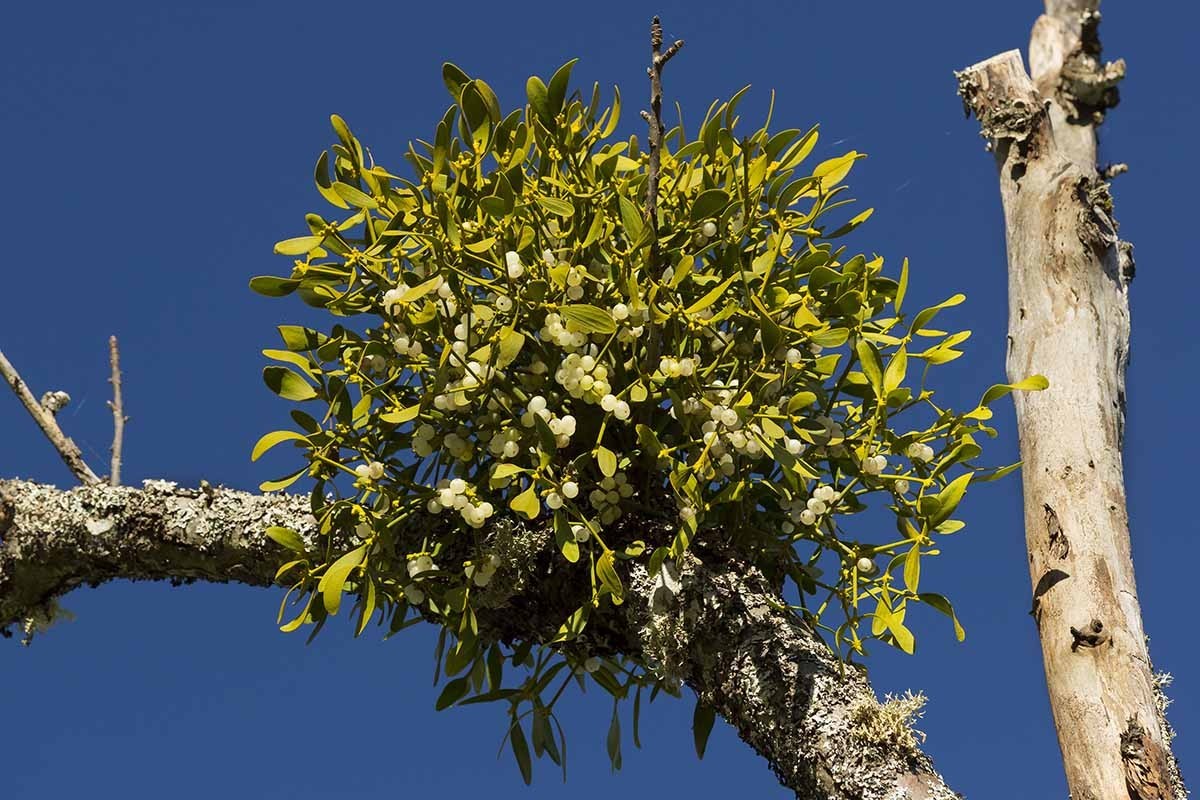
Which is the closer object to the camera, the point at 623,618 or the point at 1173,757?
the point at 1173,757

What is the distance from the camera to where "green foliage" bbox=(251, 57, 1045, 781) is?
1.34 metres

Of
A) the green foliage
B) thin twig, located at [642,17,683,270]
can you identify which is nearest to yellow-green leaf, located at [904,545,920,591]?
the green foliage

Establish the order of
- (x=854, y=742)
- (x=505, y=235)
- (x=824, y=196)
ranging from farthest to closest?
(x=824, y=196), (x=505, y=235), (x=854, y=742)

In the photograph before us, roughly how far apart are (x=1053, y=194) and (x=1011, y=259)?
0.32 feet

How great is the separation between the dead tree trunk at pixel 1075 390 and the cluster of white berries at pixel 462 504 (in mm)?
578

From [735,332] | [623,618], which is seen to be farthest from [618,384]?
[623,618]

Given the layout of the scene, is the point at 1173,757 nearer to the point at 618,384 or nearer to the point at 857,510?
the point at 857,510

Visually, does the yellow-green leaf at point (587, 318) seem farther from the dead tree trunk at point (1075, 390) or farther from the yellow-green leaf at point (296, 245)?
the dead tree trunk at point (1075, 390)

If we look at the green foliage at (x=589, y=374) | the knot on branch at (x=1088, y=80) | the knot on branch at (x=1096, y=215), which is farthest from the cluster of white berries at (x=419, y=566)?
the knot on branch at (x=1088, y=80)

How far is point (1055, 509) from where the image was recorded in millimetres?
1461

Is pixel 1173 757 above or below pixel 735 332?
below

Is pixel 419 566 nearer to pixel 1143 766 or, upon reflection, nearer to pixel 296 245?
pixel 296 245

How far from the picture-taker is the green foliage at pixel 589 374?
134cm

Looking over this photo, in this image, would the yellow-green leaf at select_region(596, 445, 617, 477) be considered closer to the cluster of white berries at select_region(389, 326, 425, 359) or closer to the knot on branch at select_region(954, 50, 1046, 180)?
the cluster of white berries at select_region(389, 326, 425, 359)
